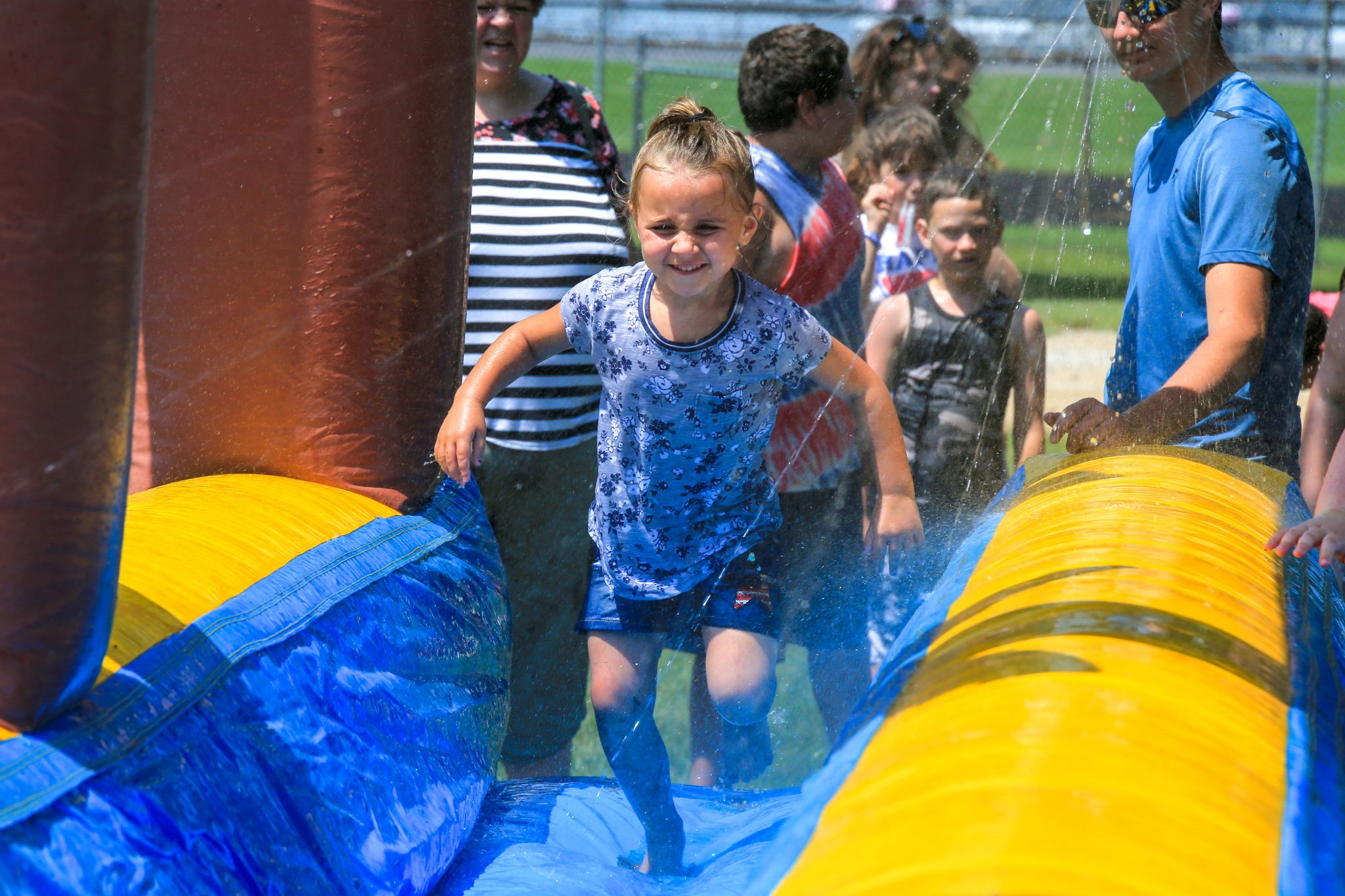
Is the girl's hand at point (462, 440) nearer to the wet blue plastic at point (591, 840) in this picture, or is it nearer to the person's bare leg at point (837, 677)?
the wet blue plastic at point (591, 840)

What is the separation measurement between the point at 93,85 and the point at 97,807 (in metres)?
0.74

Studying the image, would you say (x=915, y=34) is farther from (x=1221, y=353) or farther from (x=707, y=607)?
(x=707, y=607)

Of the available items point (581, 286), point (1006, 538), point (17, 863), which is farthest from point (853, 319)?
point (17, 863)

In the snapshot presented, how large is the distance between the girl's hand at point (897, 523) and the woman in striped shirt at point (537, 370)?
0.72m

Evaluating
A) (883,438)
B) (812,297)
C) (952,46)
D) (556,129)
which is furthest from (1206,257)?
(952,46)

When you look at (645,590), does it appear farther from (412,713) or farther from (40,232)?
(40,232)

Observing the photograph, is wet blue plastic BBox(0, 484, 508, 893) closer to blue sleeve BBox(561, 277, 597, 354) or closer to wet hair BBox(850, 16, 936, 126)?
blue sleeve BBox(561, 277, 597, 354)

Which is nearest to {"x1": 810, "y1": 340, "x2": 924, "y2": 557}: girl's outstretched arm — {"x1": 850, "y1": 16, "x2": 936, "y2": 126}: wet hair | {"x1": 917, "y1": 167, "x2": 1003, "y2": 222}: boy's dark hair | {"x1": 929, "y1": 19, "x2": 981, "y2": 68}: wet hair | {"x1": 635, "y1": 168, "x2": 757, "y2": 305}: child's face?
{"x1": 635, "y1": 168, "x2": 757, "y2": 305}: child's face

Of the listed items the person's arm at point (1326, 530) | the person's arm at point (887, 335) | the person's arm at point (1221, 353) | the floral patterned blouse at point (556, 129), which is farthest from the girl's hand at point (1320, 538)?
the floral patterned blouse at point (556, 129)

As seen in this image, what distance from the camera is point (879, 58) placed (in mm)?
3717

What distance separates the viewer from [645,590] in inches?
94.2

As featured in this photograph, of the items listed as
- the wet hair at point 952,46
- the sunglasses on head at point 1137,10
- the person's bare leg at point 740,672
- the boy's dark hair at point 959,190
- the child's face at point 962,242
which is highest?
the sunglasses on head at point 1137,10

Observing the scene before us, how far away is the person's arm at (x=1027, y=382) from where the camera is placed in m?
3.15

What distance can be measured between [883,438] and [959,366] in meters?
0.81
